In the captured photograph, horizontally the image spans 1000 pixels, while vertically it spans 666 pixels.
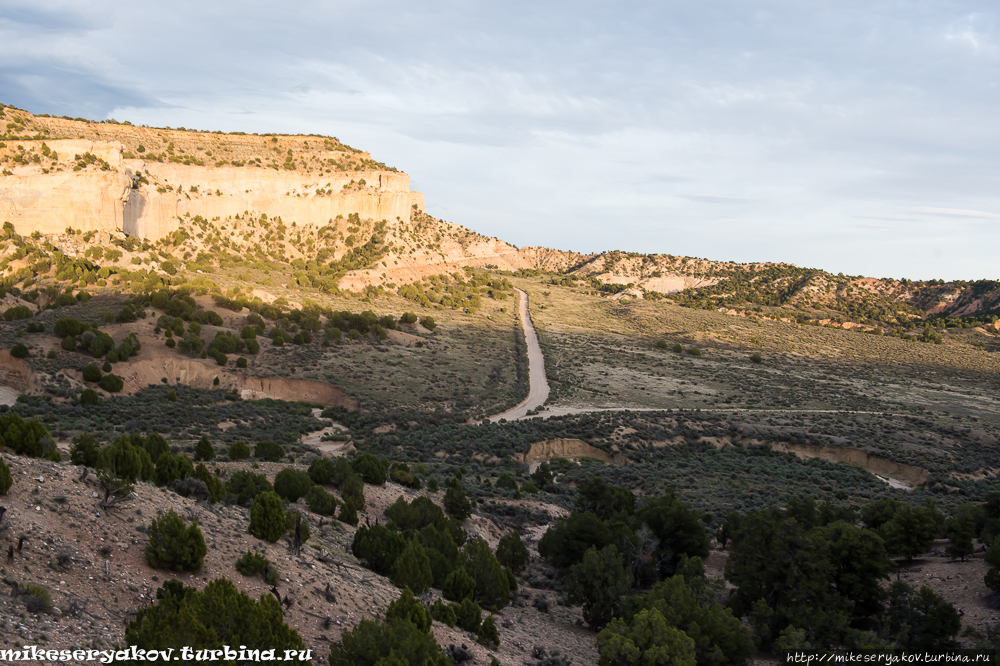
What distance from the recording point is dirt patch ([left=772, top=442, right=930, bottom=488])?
33062mm

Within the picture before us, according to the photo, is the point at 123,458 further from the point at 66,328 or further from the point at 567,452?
the point at 66,328

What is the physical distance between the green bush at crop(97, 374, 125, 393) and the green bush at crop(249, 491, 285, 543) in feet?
Result: 90.1

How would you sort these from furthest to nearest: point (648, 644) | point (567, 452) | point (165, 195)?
Answer: point (165, 195) → point (567, 452) → point (648, 644)

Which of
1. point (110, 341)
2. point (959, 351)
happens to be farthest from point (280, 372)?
point (959, 351)

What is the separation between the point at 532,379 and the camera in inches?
2237

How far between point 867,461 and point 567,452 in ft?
57.6

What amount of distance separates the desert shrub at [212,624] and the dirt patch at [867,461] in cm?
3464

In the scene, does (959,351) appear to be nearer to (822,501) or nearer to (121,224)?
(822,501)

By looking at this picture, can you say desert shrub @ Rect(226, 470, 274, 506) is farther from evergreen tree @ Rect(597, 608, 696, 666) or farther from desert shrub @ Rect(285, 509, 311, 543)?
evergreen tree @ Rect(597, 608, 696, 666)

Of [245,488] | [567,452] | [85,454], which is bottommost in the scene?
[567,452]

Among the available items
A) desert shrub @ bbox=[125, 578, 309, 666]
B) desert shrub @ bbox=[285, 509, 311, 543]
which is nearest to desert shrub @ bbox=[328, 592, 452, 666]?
desert shrub @ bbox=[125, 578, 309, 666]

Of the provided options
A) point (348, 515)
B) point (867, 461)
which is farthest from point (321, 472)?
point (867, 461)

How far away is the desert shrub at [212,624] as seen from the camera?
736 centimetres

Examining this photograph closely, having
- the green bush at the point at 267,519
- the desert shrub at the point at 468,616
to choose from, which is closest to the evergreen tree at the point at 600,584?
the desert shrub at the point at 468,616
